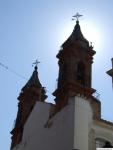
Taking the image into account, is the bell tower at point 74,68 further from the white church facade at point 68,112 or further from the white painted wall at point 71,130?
the white painted wall at point 71,130

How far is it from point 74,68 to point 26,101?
6543 millimetres

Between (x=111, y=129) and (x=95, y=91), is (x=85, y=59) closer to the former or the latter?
(x=95, y=91)

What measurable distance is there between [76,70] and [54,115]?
3.75 m

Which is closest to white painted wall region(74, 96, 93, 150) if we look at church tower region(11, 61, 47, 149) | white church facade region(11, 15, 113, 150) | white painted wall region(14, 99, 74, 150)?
white church facade region(11, 15, 113, 150)

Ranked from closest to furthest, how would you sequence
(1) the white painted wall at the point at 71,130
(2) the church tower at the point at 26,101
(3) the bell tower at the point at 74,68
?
(1) the white painted wall at the point at 71,130 → (3) the bell tower at the point at 74,68 → (2) the church tower at the point at 26,101

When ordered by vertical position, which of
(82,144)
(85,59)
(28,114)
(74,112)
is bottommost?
(82,144)

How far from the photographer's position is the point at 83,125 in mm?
23188

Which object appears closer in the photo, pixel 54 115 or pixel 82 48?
pixel 54 115

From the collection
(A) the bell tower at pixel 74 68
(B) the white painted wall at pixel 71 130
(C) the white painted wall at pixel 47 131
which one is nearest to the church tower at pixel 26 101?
(C) the white painted wall at pixel 47 131

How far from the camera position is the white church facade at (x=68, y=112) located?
76.5 feet

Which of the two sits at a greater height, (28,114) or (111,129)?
(28,114)

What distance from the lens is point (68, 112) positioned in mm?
24141

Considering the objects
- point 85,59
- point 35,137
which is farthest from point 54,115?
point 85,59

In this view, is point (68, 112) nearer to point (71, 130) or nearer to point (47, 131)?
point (71, 130)
